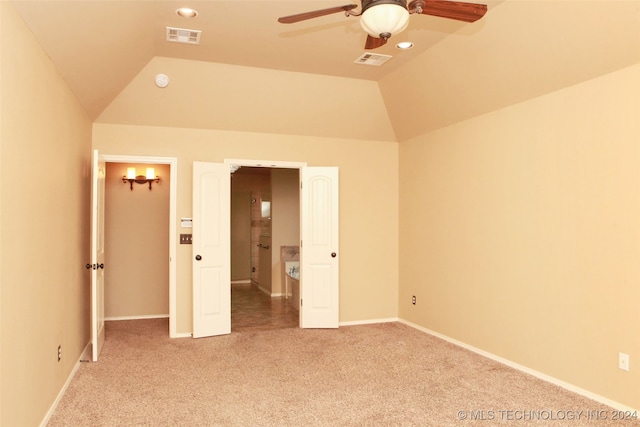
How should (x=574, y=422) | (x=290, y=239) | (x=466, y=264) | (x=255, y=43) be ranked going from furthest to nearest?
(x=290, y=239), (x=466, y=264), (x=255, y=43), (x=574, y=422)

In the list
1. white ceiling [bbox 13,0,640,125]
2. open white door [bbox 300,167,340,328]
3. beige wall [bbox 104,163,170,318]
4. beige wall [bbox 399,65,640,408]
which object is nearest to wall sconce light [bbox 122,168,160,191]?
beige wall [bbox 104,163,170,318]

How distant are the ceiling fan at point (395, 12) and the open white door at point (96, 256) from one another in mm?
2879

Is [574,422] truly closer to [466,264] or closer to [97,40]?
[466,264]

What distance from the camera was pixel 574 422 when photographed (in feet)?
9.92

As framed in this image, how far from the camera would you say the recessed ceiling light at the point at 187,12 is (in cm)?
339

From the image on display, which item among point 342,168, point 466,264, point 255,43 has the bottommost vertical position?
point 466,264

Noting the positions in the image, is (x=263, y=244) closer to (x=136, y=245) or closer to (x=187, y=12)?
(x=136, y=245)

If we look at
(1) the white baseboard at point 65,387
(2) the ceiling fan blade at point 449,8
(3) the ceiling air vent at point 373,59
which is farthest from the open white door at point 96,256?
(2) the ceiling fan blade at point 449,8

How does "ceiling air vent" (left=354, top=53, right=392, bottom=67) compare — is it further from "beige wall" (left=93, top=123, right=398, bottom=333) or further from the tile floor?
the tile floor

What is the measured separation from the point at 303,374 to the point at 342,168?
9.70 feet

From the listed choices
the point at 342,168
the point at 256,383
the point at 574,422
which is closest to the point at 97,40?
the point at 256,383

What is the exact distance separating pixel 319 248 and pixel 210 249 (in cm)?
141

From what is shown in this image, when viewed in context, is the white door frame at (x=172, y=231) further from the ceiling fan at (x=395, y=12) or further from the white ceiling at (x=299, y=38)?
the ceiling fan at (x=395, y=12)

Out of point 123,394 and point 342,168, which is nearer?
point 123,394
